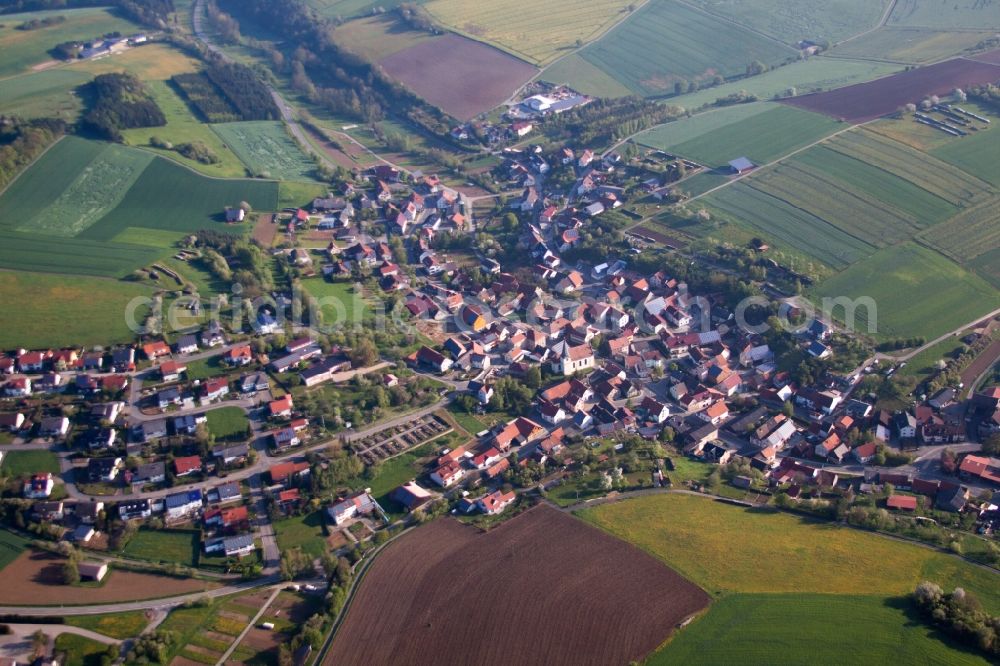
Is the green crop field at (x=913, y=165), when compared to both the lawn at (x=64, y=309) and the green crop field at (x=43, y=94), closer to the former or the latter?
the lawn at (x=64, y=309)

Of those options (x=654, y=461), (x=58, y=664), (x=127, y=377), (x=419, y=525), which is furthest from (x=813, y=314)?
(x=58, y=664)

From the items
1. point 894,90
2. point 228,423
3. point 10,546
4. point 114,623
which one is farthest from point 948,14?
point 10,546

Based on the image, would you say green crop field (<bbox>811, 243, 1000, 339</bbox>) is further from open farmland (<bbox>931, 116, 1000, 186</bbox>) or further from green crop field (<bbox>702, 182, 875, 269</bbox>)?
open farmland (<bbox>931, 116, 1000, 186</bbox>)

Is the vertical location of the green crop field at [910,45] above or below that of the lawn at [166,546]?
above

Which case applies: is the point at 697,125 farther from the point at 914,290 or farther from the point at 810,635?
the point at 810,635

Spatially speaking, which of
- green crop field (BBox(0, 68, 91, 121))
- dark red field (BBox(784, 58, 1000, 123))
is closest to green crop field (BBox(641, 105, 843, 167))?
dark red field (BBox(784, 58, 1000, 123))

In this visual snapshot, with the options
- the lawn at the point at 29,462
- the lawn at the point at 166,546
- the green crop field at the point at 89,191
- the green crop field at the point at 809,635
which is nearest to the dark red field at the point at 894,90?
the green crop field at the point at 809,635
